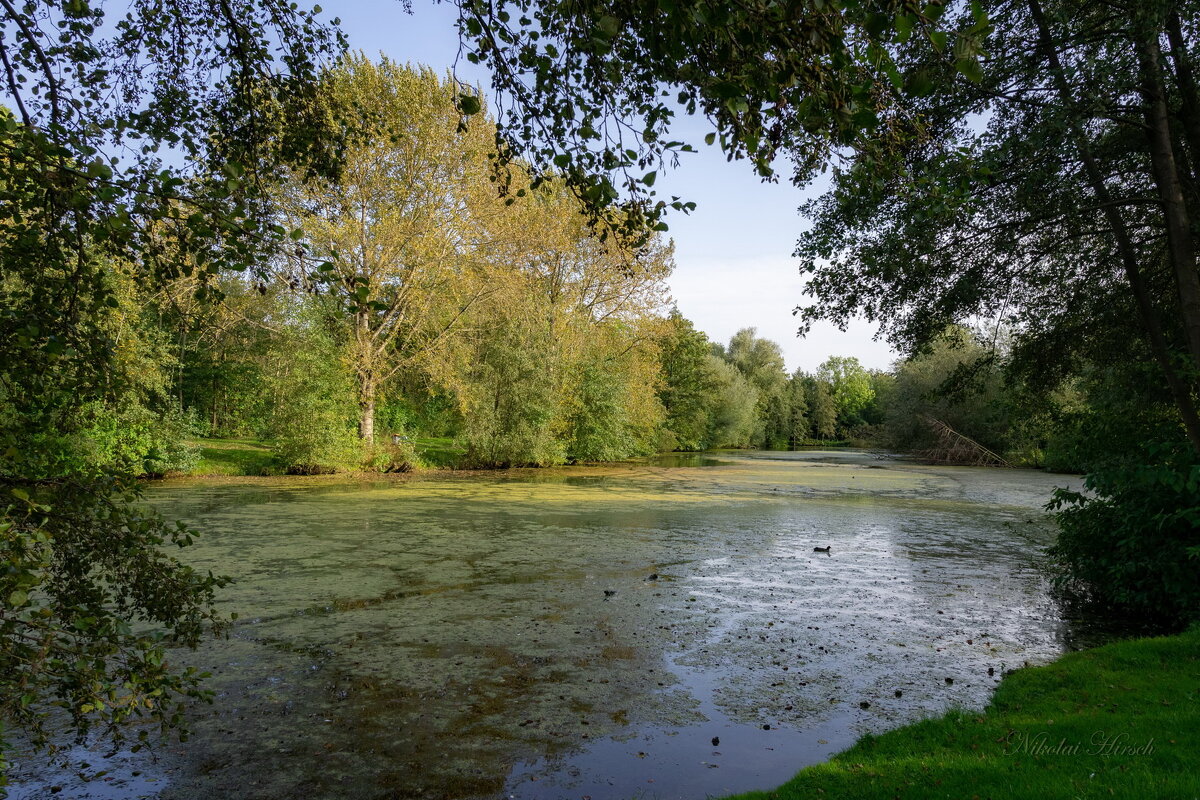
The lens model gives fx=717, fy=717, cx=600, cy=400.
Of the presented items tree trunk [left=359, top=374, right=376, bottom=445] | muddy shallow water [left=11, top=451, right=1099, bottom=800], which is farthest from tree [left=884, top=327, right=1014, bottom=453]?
muddy shallow water [left=11, top=451, right=1099, bottom=800]

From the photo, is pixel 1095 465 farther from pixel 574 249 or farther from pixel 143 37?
pixel 574 249

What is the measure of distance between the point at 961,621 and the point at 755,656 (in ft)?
9.66

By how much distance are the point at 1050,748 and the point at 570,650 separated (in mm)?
4051

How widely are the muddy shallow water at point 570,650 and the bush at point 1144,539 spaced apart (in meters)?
0.86

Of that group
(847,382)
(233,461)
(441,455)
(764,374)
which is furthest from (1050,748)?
(847,382)

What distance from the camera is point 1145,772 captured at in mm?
3738

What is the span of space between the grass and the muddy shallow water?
1.45 feet

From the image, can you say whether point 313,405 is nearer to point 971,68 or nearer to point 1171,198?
point 1171,198

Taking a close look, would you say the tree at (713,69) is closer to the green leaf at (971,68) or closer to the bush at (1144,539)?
the green leaf at (971,68)

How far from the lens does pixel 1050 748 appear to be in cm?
430

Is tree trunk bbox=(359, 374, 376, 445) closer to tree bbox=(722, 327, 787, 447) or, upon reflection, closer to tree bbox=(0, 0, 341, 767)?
tree bbox=(0, 0, 341, 767)

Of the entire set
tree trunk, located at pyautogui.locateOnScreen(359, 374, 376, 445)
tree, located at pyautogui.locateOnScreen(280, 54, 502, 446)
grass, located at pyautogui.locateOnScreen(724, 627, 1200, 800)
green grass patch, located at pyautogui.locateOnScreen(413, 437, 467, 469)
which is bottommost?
grass, located at pyautogui.locateOnScreen(724, 627, 1200, 800)

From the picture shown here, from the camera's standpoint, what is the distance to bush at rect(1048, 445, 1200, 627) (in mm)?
7324

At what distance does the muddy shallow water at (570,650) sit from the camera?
467 cm
